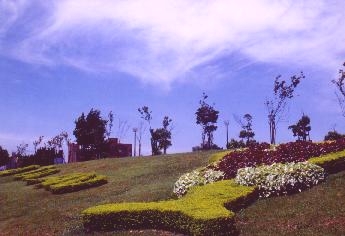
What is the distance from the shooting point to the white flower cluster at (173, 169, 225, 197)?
23.1 m

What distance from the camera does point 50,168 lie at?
44.6 m

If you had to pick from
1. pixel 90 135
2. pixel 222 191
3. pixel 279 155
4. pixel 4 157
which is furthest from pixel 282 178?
pixel 4 157

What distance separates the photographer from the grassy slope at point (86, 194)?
22.5 m

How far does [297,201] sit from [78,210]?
11.2 metres

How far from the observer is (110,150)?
75.6 metres

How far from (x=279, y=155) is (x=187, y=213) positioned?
33.1 ft

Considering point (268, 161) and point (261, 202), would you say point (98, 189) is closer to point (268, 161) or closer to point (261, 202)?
point (268, 161)

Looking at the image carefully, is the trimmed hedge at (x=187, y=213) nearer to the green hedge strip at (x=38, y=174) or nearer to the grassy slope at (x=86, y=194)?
the grassy slope at (x=86, y=194)

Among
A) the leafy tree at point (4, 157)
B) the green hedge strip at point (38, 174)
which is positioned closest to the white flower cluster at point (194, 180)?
the green hedge strip at point (38, 174)

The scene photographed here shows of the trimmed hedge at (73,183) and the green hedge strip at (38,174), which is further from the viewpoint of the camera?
the green hedge strip at (38,174)

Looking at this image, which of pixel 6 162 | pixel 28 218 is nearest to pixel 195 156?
pixel 28 218

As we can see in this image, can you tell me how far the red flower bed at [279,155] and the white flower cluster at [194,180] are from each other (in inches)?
21.7

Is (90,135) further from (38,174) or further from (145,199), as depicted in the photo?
(145,199)

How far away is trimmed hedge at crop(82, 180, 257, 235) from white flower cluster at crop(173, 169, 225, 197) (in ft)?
8.03
